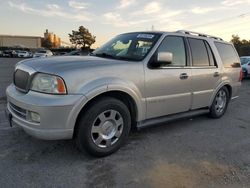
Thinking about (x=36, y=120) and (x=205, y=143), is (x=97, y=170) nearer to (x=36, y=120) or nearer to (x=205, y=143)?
(x=36, y=120)

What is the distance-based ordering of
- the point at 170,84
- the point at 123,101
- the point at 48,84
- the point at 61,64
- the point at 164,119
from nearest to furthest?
the point at 48,84, the point at 61,64, the point at 123,101, the point at 170,84, the point at 164,119

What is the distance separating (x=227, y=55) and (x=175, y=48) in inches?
82.4

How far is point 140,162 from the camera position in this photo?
3.69 m

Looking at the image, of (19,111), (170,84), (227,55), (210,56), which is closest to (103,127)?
(19,111)

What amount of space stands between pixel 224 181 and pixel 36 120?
241cm

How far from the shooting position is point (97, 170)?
342 centimetres

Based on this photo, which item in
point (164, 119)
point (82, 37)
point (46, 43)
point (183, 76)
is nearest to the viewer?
point (164, 119)

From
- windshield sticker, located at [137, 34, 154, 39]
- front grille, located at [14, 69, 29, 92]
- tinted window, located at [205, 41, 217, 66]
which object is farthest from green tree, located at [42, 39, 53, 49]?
front grille, located at [14, 69, 29, 92]

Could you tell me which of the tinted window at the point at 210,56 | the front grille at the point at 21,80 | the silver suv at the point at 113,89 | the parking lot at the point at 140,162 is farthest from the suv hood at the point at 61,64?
the tinted window at the point at 210,56

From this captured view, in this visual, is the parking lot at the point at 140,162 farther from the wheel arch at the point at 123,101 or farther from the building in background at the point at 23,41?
the building in background at the point at 23,41

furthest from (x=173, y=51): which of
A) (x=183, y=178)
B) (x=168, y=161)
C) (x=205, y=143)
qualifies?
(x=183, y=178)

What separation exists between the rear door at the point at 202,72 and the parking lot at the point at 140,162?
726 mm

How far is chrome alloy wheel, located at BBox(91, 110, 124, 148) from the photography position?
12.1 ft

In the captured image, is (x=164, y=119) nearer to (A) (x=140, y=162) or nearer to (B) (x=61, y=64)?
(A) (x=140, y=162)
